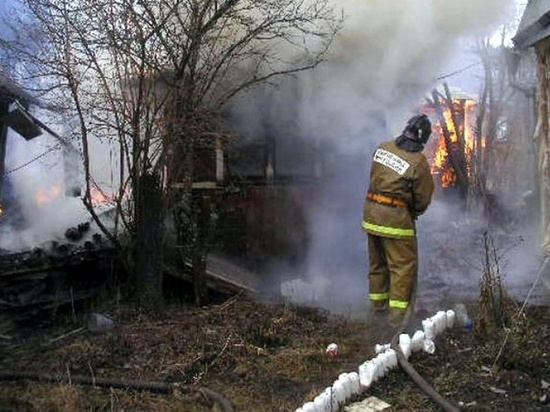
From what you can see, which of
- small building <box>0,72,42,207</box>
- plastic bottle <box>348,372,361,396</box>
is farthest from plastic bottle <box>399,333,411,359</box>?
small building <box>0,72,42,207</box>

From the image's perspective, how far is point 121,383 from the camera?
4.66 metres

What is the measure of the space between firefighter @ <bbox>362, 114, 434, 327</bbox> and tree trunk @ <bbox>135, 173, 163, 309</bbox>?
96.5 inches

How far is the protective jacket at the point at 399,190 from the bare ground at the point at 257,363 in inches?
42.4

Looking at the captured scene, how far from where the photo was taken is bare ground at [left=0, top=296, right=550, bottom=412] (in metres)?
4.37

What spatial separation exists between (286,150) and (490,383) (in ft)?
22.0

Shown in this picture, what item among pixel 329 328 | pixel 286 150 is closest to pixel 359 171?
pixel 286 150

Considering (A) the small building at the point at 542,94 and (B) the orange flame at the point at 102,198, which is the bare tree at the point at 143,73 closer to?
(B) the orange flame at the point at 102,198

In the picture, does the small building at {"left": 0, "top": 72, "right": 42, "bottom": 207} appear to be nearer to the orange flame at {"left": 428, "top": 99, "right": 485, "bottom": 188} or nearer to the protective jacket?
the protective jacket

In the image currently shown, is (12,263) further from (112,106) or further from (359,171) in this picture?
(359,171)

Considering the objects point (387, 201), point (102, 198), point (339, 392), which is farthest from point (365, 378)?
point (102, 198)

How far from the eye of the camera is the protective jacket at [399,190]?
6266 mm

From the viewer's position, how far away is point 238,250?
991 cm

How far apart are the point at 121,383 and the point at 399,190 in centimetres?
325

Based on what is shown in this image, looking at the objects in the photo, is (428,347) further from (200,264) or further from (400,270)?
(200,264)
